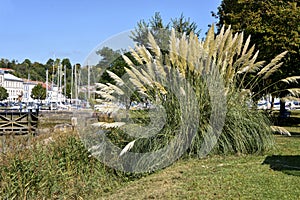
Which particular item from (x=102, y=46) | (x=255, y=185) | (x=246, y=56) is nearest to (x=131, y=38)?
(x=102, y=46)

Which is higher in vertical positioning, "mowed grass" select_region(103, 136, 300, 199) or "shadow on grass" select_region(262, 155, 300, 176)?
"shadow on grass" select_region(262, 155, 300, 176)

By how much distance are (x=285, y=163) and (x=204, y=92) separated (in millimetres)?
1945

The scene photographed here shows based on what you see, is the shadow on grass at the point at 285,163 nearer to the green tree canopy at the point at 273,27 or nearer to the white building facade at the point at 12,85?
the green tree canopy at the point at 273,27

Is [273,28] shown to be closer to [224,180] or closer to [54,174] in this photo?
[224,180]

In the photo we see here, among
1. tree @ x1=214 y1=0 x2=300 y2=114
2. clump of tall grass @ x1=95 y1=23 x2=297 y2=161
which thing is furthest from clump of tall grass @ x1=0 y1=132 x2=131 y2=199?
tree @ x1=214 y1=0 x2=300 y2=114

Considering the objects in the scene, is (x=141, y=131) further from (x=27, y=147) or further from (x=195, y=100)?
(x=27, y=147)

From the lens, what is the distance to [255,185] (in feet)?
16.8

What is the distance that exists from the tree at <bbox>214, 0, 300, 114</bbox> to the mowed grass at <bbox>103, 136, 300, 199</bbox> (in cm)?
903

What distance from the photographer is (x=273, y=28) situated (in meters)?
16.3

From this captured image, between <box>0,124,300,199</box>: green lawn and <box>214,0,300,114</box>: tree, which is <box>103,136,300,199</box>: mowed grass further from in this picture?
<box>214,0,300,114</box>: tree

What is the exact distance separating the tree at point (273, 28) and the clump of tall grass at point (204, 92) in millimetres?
7662

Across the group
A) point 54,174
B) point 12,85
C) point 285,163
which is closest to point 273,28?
point 285,163

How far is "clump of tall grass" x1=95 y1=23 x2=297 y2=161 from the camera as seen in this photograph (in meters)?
7.32

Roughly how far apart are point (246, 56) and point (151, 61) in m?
1.87
